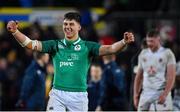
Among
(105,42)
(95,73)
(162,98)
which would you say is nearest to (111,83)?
(95,73)

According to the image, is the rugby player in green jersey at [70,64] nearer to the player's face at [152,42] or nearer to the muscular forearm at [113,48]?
the muscular forearm at [113,48]

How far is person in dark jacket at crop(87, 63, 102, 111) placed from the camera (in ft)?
46.6

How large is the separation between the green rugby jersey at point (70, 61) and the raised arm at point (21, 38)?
0.12m

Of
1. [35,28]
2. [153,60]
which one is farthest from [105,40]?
[153,60]

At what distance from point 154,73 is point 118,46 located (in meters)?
2.55

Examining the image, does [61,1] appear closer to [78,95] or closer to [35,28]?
[35,28]

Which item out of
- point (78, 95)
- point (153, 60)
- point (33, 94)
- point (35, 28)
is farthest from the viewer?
point (35, 28)

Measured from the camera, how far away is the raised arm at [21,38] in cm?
1033

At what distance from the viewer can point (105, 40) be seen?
18.8 metres

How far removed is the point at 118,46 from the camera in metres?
10.6

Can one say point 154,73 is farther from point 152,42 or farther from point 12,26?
point 12,26

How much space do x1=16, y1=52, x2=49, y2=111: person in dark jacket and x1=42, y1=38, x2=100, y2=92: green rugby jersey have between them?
12.0 feet

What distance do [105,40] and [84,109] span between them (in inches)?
319

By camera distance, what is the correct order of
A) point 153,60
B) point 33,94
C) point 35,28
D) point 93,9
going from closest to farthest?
1. point 153,60
2. point 33,94
3. point 35,28
4. point 93,9
